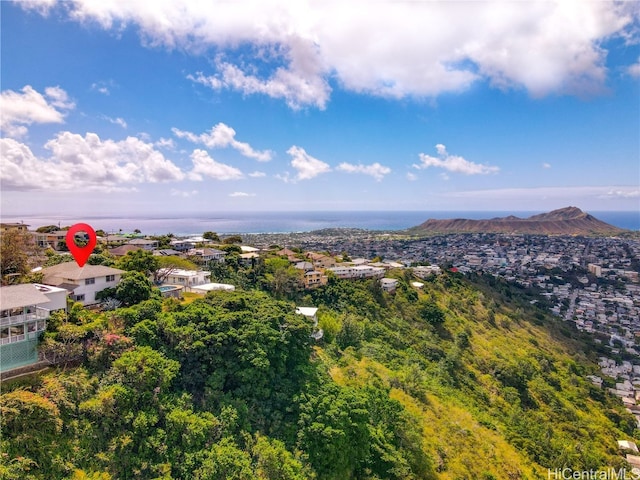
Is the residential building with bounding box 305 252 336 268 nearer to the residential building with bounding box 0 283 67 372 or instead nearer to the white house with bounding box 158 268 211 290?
the white house with bounding box 158 268 211 290

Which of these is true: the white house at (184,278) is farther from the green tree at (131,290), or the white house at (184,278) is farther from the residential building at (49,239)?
the residential building at (49,239)

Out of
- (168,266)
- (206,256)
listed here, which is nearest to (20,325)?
(168,266)

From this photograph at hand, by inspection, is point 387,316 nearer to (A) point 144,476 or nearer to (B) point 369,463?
(B) point 369,463

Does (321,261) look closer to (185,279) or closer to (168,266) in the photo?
(168,266)

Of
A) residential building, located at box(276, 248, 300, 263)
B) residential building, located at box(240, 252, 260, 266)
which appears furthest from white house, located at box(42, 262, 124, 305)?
residential building, located at box(276, 248, 300, 263)

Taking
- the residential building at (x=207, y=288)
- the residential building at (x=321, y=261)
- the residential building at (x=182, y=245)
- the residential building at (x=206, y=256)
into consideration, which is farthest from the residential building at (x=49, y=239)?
the residential building at (x=321, y=261)

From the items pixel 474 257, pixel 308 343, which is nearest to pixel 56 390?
pixel 308 343

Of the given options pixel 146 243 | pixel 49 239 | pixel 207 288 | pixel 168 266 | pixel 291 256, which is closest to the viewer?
pixel 207 288
